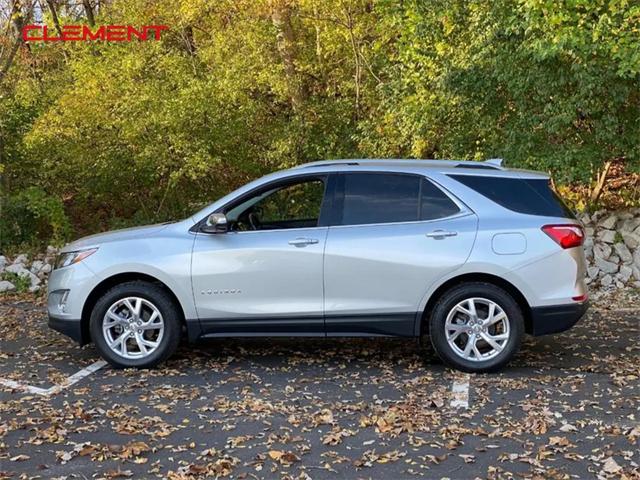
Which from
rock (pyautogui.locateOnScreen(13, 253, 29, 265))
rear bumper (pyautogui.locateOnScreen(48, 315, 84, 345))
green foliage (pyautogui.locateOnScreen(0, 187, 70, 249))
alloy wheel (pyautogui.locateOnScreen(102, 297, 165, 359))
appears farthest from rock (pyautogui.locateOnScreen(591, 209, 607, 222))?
rock (pyautogui.locateOnScreen(13, 253, 29, 265))

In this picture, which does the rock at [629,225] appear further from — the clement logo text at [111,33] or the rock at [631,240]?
the clement logo text at [111,33]

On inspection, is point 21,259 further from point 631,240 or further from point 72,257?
point 631,240

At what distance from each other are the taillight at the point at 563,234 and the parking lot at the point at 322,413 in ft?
3.53

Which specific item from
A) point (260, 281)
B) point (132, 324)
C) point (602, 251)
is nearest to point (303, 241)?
point (260, 281)

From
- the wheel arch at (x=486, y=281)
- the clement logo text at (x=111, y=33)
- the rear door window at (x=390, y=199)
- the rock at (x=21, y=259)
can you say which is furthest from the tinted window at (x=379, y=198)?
the clement logo text at (x=111, y=33)

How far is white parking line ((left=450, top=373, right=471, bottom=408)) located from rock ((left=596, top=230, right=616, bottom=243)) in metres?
5.60

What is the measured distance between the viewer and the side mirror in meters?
5.89

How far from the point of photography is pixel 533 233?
5.66 m

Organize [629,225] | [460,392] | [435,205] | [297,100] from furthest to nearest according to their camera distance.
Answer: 1. [297,100]
2. [629,225]
3. [435,205]
4. [460,392]

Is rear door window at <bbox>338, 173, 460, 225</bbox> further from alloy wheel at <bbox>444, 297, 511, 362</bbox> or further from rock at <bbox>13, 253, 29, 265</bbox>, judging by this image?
rock at <bbox>13, 253, 29, 265</bbox>

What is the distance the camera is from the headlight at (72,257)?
240 inches

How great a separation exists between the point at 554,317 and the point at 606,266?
16.1 feet

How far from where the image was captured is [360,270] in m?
5.75

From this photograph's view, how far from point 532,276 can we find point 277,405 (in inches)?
88.0
